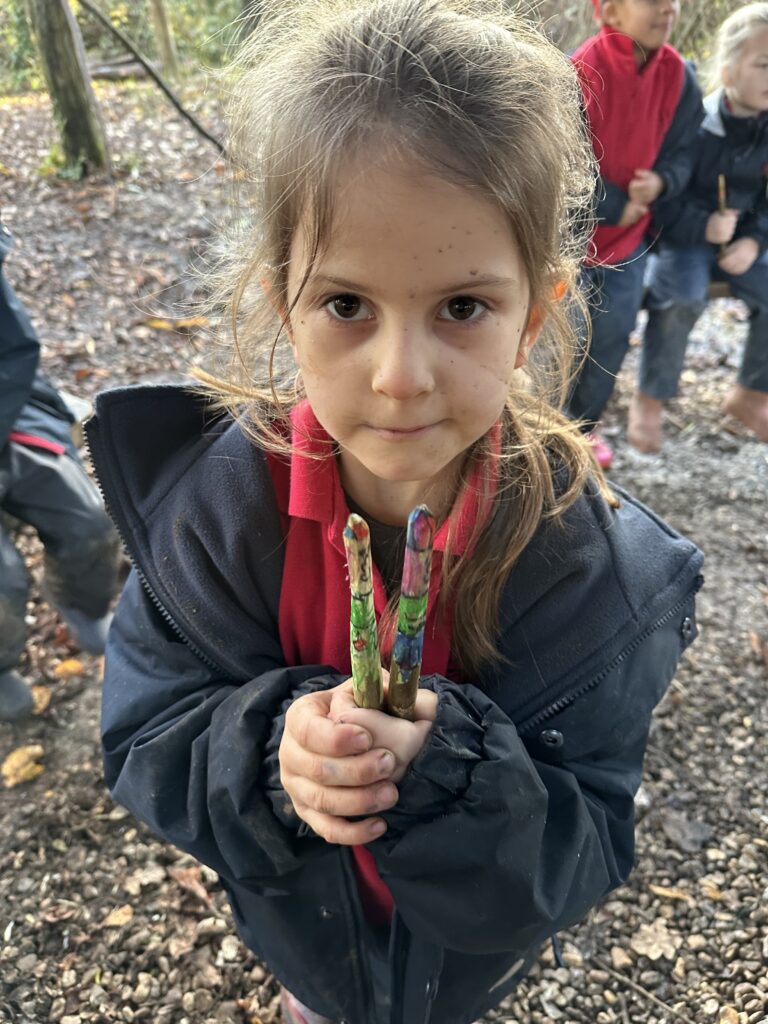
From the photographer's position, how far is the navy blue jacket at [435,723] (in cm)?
131

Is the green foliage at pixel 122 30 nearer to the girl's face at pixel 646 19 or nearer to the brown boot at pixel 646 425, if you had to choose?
the girl's face at pixel 646 19

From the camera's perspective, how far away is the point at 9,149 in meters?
6.53

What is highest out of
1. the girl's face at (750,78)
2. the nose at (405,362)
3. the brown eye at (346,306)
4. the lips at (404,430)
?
the girl's face at (750,78)

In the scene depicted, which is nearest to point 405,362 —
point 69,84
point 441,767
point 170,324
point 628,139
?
point 441,767

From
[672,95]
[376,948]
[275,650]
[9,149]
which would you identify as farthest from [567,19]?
[376,948]

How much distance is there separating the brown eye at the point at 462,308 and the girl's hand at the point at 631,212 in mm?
2735

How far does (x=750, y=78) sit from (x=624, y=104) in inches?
26.5

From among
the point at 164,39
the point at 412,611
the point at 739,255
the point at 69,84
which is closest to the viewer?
the point at 412,611

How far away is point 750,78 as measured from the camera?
11.8ft

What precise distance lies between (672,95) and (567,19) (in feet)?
7.03

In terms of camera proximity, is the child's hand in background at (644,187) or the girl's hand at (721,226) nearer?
the child's hand in background at (644,187)

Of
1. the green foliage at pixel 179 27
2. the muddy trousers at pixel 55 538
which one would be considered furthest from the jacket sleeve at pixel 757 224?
the muddy trousers at pixel 55 538

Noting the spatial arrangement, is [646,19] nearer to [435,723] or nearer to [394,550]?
[394,550]

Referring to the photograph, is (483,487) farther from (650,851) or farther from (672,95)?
(672,95)
